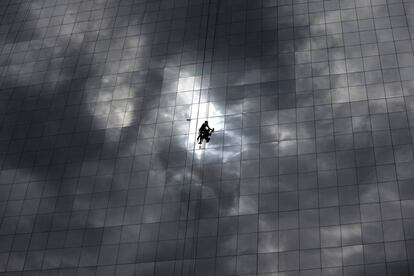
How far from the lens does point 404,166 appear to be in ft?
122

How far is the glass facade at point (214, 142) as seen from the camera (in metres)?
36.8

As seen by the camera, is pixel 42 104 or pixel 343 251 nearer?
pixel 343 251

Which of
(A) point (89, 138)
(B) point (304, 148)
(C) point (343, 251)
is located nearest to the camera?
(C) point (343, 251)

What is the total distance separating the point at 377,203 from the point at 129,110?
19.1 metres

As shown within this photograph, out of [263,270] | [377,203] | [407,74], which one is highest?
[407,74]

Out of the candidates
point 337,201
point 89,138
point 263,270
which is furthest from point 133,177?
point 337,201

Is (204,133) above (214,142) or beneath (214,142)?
above

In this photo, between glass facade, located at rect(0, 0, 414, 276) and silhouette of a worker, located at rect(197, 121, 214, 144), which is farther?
silhouette of a worker, located at rect(197, 121, 214, 144)

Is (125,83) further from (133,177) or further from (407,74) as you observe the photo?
(407,74)

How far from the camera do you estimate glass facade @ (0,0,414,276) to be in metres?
36.8

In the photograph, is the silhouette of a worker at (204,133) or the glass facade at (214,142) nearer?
the glass facade at (214,142)

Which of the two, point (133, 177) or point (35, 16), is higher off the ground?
point (35, 16)

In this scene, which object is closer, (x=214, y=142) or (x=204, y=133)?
(x=204, y=133)

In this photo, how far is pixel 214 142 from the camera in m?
41.4
